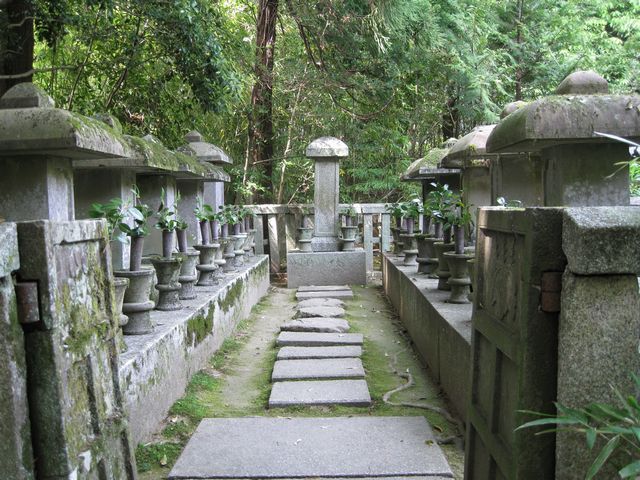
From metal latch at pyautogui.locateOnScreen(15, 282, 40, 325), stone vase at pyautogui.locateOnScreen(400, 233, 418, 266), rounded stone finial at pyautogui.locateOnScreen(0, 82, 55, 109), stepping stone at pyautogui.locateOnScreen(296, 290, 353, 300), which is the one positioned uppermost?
rounded stone finial at pyautogui.locateOnScreen(0, 82, 55, 109)

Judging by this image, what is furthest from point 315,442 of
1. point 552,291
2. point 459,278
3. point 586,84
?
point 586,84

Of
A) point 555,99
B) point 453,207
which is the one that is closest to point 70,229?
point 555,99

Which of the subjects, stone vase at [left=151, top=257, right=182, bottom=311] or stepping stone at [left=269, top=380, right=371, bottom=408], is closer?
stepping stone at [left=269, top=380, right=371, bottom=408]

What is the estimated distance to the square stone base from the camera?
9.31 m

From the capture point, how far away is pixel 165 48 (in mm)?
6723

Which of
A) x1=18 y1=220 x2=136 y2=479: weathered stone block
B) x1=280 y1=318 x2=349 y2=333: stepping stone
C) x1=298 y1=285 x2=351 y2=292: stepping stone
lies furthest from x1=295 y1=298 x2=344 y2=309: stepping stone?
x1=18 y1=220 x2=136 y2=479: weathered stone block

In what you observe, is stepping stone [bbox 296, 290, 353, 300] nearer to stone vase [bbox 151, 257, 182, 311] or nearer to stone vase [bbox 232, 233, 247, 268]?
stone vase [bbox 232, 233, 247, 268]

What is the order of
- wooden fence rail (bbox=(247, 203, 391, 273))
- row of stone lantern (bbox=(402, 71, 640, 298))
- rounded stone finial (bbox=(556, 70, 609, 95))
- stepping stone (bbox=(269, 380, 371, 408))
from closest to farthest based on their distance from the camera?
row of stone lantern (bbox=(402, 71, 640, 298)), rounded stone finial (bbox=(556, 70, 609, 95)), stepping stone (bbox=(269, 380, 371, 408)), wooden fence rail (bbox=(247, 203, 391, 273))

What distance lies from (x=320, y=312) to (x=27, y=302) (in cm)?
501

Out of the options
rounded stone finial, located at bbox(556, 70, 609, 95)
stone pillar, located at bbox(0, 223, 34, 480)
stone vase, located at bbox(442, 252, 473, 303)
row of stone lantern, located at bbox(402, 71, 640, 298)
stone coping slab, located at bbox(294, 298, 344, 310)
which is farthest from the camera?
stone coping slab, located at bbox(294, 298, 344, 310)

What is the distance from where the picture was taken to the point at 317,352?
5.05m

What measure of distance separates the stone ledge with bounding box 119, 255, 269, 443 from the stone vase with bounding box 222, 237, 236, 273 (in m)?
0.80

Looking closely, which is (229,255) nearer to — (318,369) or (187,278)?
(187,278)

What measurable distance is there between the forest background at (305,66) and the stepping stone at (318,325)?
2.52 m
